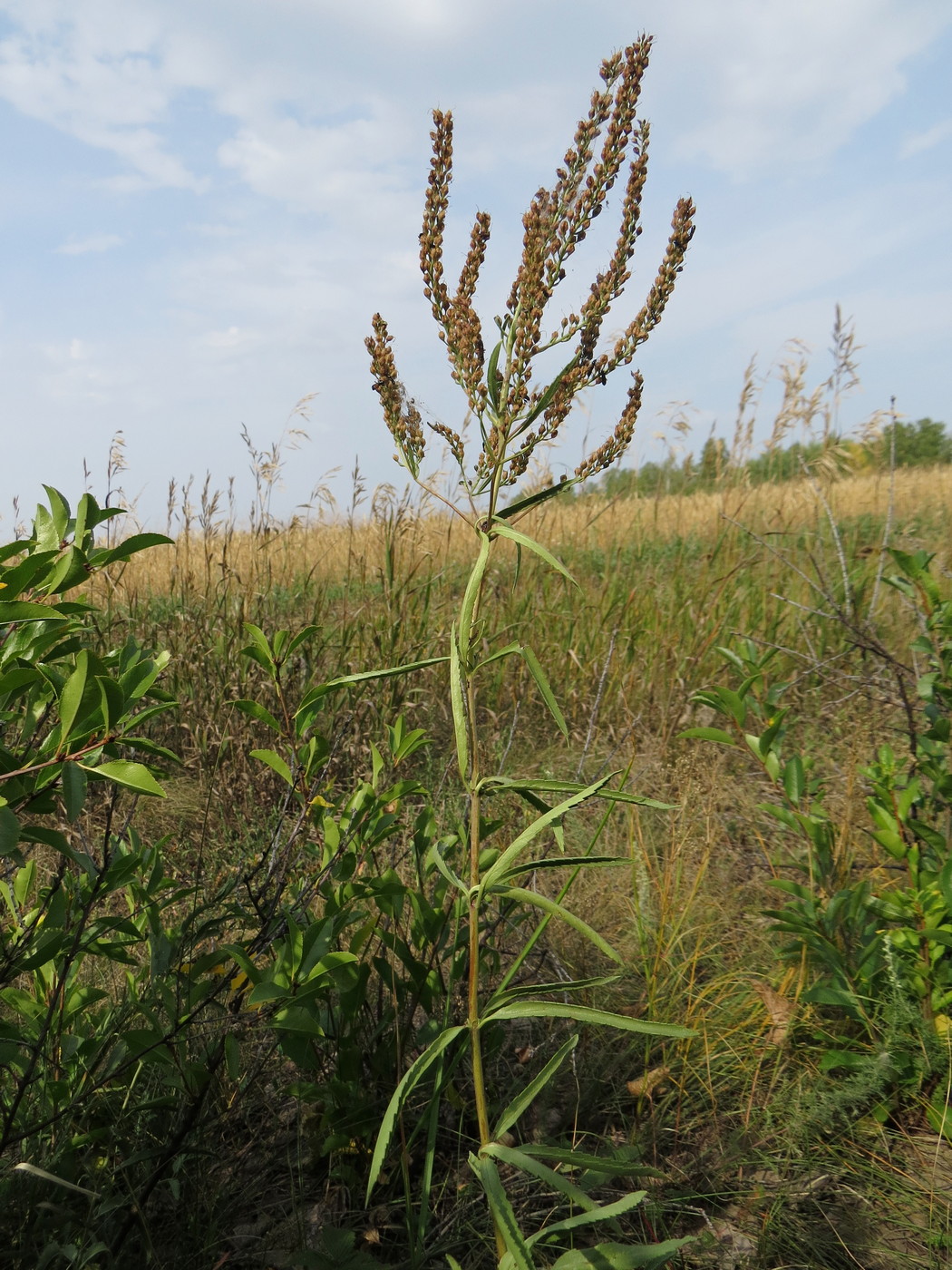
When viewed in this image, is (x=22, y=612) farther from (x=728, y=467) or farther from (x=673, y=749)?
(x=728, y=467)

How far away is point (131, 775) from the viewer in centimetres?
90

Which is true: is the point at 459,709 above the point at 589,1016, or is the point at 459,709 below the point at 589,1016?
above

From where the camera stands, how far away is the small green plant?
1.58 m

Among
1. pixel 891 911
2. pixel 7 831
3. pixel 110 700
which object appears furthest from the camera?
pixel 891 911

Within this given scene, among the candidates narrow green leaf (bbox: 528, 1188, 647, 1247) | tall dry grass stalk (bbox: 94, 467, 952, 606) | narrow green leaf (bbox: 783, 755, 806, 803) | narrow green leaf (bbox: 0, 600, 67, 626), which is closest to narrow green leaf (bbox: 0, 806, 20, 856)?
narrow green leaf (bbox: 0, 600, 67, 626)

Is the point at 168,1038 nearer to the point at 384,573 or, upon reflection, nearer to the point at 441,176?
the point at 441,176

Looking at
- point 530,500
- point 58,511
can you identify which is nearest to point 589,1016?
point 530,500

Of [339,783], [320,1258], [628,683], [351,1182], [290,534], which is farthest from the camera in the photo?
[290,534]

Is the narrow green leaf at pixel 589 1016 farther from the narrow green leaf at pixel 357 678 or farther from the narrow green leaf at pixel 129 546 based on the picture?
the narrow green leaf at pixel 129 546

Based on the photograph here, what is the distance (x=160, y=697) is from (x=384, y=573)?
2691 mm

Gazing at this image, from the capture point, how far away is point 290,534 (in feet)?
15.2

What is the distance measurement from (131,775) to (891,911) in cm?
145

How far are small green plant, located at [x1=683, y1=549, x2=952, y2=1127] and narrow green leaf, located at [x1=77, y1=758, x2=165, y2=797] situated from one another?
Result: 1.24 metres

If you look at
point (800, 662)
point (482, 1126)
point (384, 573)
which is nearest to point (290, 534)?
point (384, 573)
